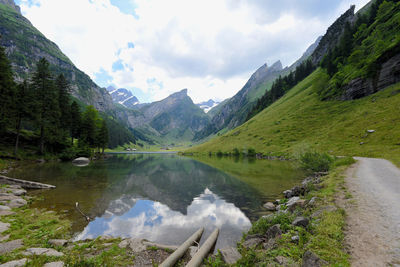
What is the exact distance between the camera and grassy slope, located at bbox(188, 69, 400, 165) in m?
41.7

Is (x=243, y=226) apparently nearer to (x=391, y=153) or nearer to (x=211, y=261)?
(x=211, y=261)

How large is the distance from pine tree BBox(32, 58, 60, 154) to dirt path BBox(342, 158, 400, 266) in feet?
222

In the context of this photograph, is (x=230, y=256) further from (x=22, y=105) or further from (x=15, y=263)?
(x=22, y=105)

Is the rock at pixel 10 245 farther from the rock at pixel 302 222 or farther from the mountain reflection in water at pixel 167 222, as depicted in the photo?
the rock at pixel 302 222

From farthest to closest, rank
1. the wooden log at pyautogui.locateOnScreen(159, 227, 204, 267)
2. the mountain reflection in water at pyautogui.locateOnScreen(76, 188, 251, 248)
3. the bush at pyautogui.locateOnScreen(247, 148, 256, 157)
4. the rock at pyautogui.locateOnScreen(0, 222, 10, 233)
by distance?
the bush at pyautogui.locateOnScreen(247, 148, 256, 157) < the mountain reflection in water at pyautogui.locateOnScreen(76, 188, 251, 248) < the rock at pyautogui.locateOnScreen(0, 222, 10, 233) < the wooden log at pyautogui.locateOnScreen(159, 227, 204, 267)

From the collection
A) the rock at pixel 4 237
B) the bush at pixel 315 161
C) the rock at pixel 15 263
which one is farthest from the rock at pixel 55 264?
the bush at pixel 315 161

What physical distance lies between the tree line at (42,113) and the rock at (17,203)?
37723 mm

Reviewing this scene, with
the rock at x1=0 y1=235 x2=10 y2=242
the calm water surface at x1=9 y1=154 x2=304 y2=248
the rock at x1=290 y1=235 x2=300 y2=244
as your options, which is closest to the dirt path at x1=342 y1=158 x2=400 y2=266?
the rock at x1=290 y1=235 x2=300 y2=244

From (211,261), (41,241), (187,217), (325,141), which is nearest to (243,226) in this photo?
(187,217)

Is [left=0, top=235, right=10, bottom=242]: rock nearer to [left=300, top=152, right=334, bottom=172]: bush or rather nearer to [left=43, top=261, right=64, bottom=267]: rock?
[left=43, top=261, right=64, bottom=267]: rock

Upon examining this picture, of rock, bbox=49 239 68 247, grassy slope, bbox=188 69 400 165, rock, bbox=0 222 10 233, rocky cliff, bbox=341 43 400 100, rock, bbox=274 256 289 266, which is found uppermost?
rocky cliff, bbox=341 43 400 100

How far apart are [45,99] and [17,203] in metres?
49.7

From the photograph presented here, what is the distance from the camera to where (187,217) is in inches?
658

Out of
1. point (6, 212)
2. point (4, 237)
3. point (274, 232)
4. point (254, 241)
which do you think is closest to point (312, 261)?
point (274, 232)
